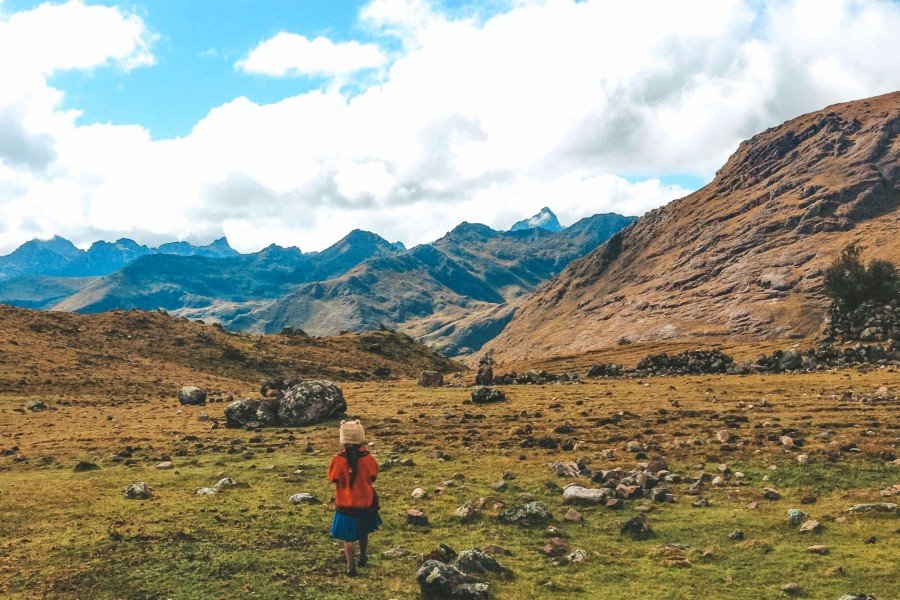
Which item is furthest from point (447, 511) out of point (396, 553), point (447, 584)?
point (447, 584)

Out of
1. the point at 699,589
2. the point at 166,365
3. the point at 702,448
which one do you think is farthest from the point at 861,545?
the point at 166,365

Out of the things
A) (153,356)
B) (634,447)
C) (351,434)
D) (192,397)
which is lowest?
(634,447)

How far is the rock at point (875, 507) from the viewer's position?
618 inches

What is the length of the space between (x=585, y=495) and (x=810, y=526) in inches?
238

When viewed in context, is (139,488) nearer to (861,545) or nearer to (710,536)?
(710,536)

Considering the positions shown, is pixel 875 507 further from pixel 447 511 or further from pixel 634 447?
pixel 447 511

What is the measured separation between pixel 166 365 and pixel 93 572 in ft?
213

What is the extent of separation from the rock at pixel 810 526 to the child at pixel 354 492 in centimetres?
1090

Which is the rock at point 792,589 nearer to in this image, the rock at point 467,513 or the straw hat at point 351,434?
the rock at point 467,513

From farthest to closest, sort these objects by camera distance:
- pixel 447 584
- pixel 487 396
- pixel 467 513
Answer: pixel 487 396, pixel 467 513, pixel 447 584

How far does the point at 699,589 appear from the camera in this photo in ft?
40.7

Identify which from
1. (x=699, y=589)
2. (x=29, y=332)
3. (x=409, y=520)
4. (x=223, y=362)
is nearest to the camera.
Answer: (x=699, y=589)

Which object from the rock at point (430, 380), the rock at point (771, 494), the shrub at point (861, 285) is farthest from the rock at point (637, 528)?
the shrub at point (861, 285)

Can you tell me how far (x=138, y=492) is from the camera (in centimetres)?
1978
